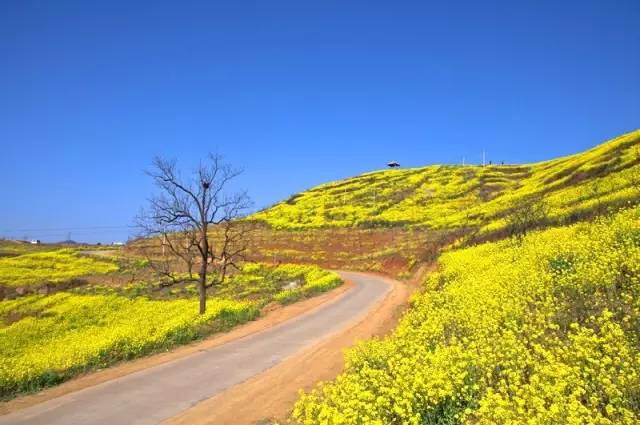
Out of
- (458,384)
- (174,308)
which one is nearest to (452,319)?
(458,384)

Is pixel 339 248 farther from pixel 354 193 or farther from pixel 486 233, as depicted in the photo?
pixel 354 193

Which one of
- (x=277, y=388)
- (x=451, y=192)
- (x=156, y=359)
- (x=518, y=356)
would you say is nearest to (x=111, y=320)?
(x=156, y=359)

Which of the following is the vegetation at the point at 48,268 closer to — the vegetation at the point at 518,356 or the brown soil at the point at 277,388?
the brown soil at the point at 277,388

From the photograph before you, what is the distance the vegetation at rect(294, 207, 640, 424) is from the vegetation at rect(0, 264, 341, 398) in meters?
7.92

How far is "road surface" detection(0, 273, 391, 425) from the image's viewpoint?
9781mm

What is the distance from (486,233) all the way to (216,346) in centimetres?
2505

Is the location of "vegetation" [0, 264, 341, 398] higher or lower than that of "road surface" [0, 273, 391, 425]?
higher

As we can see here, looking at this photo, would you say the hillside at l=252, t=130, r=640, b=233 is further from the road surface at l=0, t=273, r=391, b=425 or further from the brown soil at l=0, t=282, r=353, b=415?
the road surface at l=0, t=273, r=391, b=425

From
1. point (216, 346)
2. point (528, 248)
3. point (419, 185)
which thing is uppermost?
point (419, 185)

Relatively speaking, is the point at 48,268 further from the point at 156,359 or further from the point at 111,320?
the point at 156,359

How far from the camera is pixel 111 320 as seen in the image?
28172mm

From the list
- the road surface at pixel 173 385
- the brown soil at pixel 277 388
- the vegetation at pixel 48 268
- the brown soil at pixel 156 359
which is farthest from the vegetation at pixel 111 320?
the vegetation at pixel 48 268

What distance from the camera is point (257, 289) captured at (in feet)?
120

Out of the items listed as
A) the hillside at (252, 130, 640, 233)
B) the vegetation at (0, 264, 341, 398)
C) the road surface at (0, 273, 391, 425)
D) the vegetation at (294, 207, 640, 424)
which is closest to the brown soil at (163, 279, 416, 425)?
the road surface at (0, 273, 391, 425)
